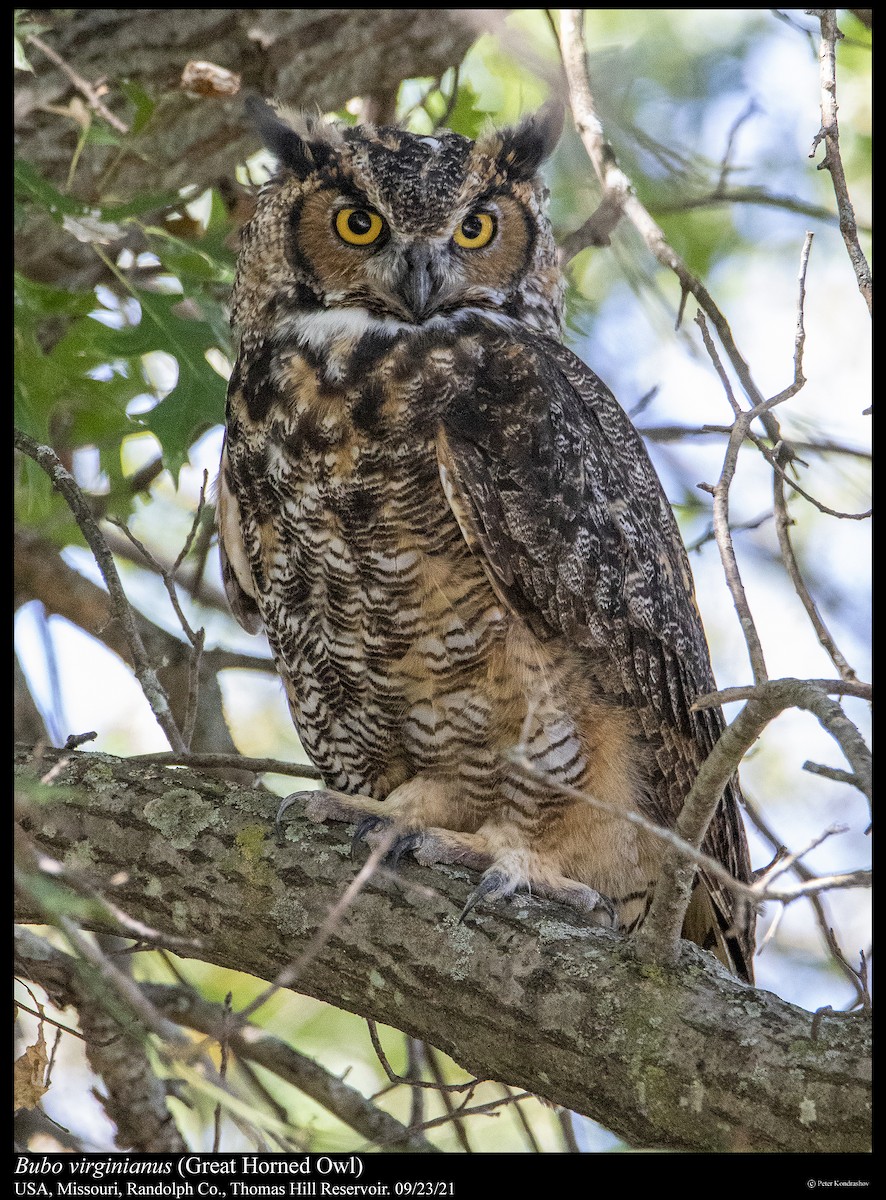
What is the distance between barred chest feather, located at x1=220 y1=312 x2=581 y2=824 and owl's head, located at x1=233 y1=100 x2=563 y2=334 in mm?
93

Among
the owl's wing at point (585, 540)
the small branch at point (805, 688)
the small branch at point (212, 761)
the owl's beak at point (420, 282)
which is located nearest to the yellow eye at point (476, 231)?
the owl's beak at point (420, 282)

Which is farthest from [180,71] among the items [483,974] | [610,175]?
[483,974]

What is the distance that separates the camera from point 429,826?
96.3 inches

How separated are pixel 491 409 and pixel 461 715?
1.96 feet

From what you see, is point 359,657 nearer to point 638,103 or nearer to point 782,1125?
point 782,1125

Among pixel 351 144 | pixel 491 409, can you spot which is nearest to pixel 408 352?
pixel 491 409

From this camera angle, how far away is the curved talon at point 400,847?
2297mm

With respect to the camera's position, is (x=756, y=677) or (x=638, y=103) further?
(x=638, y=103)

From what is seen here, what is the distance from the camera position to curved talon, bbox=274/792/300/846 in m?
2.22

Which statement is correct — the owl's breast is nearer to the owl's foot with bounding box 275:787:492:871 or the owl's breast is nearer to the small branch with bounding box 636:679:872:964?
the owl's foot with bounding box 275:787:492:871

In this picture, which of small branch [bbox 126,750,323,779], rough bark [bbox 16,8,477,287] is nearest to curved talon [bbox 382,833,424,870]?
small branch [bbox 126,750,323,779]

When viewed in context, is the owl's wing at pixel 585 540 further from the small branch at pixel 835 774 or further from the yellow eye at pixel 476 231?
the small branch at pixel 835 774
